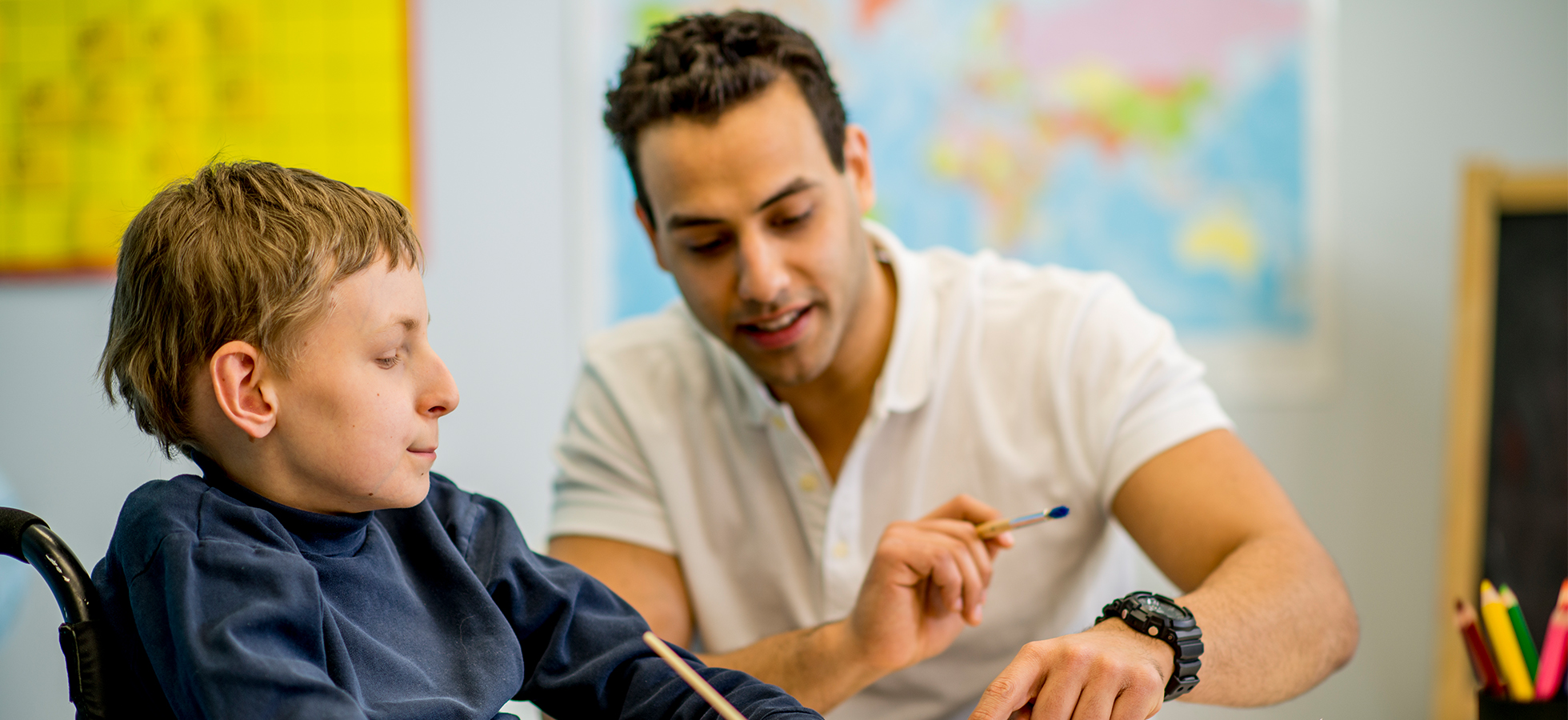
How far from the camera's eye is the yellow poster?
2189 mm

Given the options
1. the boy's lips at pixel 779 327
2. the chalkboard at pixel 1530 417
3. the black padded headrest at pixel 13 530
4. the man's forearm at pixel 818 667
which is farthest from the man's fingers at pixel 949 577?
the chalkboard at pixel 1530 417

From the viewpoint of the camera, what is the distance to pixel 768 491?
1.30m

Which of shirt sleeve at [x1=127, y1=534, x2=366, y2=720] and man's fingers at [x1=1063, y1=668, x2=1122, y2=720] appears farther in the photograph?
man's fingers at [x1=1063, y1=668, x2=1122, y2=720]

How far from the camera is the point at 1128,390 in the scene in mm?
1184

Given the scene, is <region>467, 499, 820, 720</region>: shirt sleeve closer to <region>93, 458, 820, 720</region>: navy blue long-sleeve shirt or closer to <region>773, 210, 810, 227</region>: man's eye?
<region>93, 458, 820, 720</region>: navy blue long-sleeve shirt

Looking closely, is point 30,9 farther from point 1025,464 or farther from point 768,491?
point 1025,464

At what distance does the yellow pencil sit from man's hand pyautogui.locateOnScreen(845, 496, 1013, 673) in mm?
361

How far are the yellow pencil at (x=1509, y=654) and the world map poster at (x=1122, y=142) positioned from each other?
1.45m

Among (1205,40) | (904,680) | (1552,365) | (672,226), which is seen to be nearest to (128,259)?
(672,226)

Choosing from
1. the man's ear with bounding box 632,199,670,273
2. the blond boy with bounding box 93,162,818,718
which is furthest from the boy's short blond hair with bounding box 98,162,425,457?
the man's ear with bounding box 632,199,670,273

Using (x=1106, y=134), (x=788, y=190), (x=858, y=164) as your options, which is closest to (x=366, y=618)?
(x=788, y=190)

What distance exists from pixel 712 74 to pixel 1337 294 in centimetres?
155

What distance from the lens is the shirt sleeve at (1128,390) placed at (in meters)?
1.15

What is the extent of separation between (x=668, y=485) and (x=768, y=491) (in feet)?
0.39
